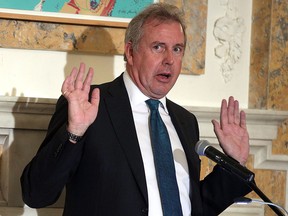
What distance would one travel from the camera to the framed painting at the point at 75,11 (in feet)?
10.9

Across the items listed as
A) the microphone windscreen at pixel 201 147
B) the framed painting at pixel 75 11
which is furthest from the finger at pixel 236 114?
the framed painting at pixel 75 11

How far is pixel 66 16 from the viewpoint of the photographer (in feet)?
11.1

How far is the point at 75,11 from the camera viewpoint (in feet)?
11.2

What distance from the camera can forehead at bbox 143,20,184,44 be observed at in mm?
2904

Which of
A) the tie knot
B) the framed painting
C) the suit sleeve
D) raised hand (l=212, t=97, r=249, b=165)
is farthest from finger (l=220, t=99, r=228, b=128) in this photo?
the framed painting

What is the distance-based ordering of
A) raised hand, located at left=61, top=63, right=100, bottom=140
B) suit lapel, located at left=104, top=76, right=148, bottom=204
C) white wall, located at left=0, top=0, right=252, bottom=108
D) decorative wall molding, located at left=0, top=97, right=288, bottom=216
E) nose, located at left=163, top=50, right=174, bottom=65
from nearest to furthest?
raised hand, located at left=61, top=63, right=100, bottom=140 < suit lapel, located at left=104, top=76, right=148, bottom=204 < nose, located at left=163, top=50, right=174, bottom=65 < decorative wall molding, located at left=0, top=97, right=288, bottom=216 < white wall, located at left=0, top=0, right=252, bottom=108

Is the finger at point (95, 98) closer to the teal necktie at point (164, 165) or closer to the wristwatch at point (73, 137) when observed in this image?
the wristwatch at point (73, 137)

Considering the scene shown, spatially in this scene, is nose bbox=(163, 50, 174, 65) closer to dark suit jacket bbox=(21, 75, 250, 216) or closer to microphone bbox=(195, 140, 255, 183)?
dark suit jacket bbox=(21, 75, 250, 216)

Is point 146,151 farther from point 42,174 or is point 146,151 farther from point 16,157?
point 16,157

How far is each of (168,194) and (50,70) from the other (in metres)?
1.01

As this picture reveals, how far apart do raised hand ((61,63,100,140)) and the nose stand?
0.41m

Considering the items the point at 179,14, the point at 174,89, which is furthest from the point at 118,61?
the point at 179,14

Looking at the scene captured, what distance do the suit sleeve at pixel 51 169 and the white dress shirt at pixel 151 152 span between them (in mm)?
293

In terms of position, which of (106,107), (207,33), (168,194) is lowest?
(168,194)
